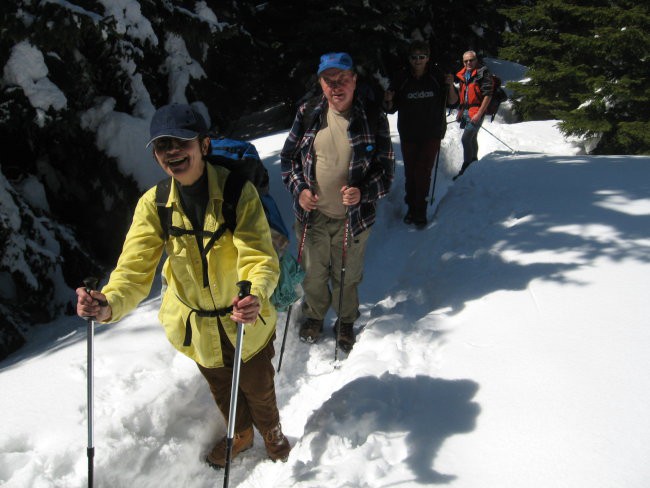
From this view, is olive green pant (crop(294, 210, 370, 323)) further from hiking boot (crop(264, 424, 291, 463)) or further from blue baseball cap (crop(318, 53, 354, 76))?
hiking boot (crop(264, 424, 291, 463))

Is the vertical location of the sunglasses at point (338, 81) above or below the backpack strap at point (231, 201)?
above

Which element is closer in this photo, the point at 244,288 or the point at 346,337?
the point at 244,288

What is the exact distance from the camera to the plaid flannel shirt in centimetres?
377

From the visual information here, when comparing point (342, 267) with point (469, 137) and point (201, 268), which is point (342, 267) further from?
point (469, 137)

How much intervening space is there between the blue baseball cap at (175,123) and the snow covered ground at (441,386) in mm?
2049

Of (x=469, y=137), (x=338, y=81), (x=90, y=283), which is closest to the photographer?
(x=90, y=283)

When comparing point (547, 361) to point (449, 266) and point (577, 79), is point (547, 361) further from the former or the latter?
point (577, 79)

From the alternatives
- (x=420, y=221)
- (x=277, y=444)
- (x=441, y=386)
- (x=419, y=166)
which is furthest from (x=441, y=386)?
(x=420, y=221)

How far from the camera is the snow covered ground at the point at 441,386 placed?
2619 mm

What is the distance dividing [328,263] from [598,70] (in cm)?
1243

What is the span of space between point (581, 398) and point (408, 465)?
1066 mm

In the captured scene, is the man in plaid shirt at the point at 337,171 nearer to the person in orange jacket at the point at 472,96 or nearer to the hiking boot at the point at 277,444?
the hiking boot at the point at 277,444

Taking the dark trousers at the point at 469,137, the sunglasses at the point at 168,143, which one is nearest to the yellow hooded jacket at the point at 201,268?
the sunglasses at the point at 168,143

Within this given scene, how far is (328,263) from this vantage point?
445cm
